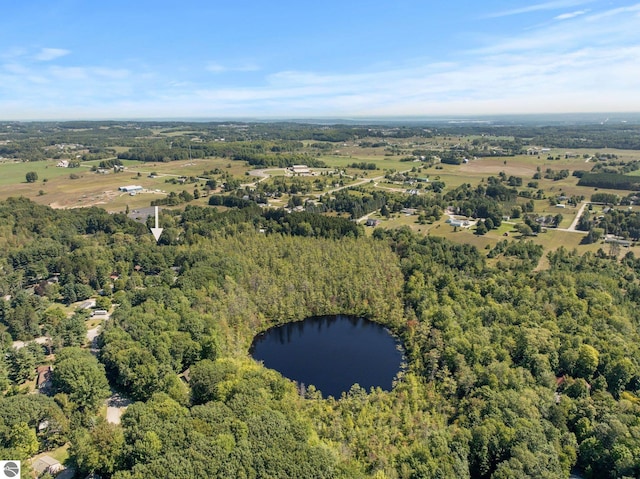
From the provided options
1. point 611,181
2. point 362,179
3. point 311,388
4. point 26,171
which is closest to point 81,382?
point 311,388

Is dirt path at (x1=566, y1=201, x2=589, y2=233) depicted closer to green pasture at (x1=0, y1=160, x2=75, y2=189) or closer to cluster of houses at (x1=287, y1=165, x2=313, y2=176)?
cluster of houses at (x1=287, y1=165, x2=313, y2=176)

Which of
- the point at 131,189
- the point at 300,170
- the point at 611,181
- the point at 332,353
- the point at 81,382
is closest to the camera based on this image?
the point at 81,382

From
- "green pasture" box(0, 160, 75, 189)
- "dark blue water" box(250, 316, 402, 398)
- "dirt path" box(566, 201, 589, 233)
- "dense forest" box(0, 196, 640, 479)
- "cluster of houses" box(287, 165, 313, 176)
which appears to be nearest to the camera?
"dense forest" box(0, 196, 640, 479)

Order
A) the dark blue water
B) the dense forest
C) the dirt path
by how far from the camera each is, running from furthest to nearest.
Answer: the dirt path → the dark blue water → the dense forest

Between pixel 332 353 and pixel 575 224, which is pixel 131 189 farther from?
pixel 575 224

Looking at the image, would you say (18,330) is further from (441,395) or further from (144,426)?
(441,395)

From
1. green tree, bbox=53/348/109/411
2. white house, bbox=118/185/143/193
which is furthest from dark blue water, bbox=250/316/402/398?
white house, bbox=118/185/143/193

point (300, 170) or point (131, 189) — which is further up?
point (300, 170)
